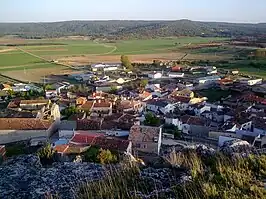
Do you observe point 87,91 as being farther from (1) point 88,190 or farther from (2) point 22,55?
(2) point 22,55

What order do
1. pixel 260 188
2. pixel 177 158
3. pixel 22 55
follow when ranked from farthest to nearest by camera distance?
pixel 22 55 → pixel 177 158 → pixel 260 188

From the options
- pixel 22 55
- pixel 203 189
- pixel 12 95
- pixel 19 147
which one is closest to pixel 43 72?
pixel 12 95

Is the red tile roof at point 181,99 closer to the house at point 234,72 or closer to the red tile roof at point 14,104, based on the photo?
the red tile roof at point 14,104

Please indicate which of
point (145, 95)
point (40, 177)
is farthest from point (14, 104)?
point (40, 177)

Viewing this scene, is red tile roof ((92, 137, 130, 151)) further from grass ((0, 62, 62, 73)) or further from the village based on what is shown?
grass ((0, 62, 62, 73))

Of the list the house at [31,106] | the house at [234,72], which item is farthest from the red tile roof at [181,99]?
Result: the house at [234,72]

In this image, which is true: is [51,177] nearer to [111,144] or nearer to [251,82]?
[111,144]
